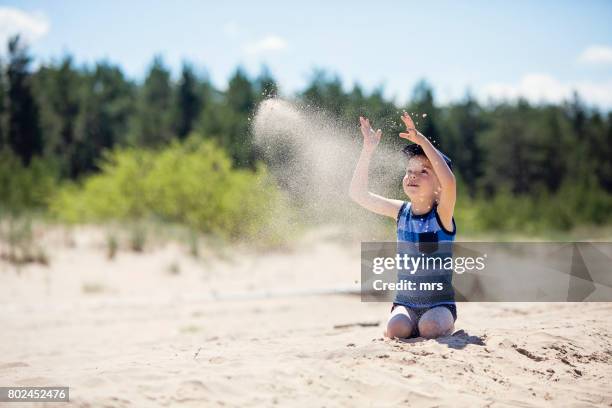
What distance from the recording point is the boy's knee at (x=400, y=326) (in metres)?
4.10

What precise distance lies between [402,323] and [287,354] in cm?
87

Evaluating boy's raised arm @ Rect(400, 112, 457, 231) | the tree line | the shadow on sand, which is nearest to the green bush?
the shadow on sand

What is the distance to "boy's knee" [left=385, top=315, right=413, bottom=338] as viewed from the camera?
4102 millimetres

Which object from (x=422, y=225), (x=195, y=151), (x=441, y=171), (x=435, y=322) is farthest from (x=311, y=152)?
(x=195, y=151)

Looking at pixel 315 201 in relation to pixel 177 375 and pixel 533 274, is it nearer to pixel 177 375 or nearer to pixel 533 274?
pixel 177 375

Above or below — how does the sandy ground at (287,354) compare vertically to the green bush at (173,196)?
below

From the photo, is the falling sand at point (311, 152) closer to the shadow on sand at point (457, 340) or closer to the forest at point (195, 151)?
the shadow on sand at point (457, 340)

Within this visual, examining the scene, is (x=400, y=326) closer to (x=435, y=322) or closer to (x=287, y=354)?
(x=435, y=322)

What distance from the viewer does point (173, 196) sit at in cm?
1540

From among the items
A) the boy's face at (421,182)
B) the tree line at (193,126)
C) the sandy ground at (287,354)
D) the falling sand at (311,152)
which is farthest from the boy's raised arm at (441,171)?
the tree line at (193,126)

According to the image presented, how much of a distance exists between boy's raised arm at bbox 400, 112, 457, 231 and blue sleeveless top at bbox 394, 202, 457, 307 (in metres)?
0.09

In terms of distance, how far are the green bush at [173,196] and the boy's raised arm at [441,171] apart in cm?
1077

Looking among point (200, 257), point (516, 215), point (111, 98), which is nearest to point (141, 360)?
point (200, 257)

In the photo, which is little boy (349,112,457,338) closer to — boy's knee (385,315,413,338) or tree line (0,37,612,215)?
boy's knee (385,315,413,338)
